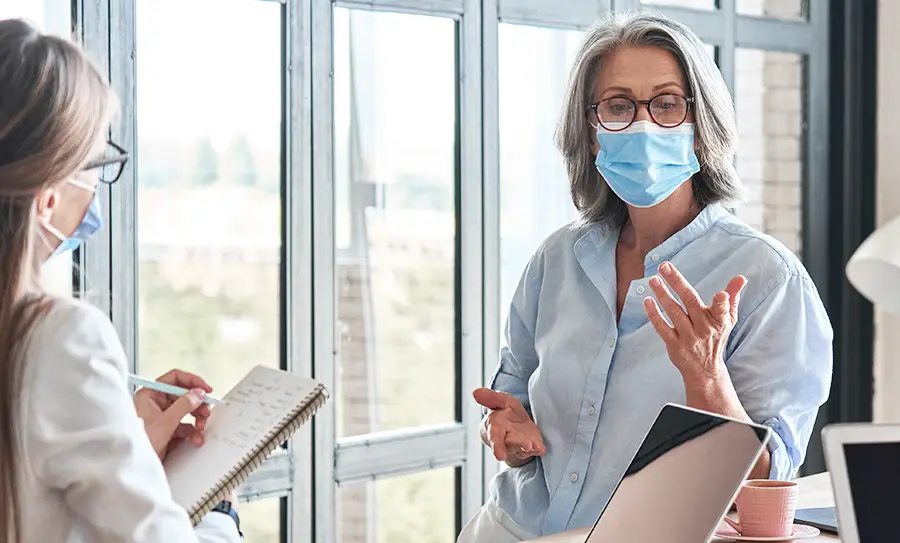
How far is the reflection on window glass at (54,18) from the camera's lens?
7.34 ft

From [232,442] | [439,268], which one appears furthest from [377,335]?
[232,442]

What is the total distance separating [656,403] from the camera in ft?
5.72

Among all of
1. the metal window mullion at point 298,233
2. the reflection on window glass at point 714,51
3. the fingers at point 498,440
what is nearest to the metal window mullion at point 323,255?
the metal window mullion at point 298,233

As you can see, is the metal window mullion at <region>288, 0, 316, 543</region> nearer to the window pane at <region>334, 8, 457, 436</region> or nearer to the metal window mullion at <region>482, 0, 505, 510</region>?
the window pane at <region>334, 8, 457, 436</region>

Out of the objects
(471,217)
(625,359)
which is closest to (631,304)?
(625,359)

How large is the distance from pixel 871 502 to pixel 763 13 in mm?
2776

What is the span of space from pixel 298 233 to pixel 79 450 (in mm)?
1542

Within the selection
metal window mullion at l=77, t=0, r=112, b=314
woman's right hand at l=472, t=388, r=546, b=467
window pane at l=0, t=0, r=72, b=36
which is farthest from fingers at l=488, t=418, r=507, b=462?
window pane at l=0, t=0, r=72, b=36

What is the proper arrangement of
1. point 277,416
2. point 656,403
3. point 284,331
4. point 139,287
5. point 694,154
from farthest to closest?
point 284,331, point 139,287, point 694,154, point 656,403, point 277,416

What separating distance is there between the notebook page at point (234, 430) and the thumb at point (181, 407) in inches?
1.4

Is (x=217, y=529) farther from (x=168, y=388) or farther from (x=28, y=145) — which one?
(x=28, y=145)

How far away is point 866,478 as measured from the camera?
1093mm

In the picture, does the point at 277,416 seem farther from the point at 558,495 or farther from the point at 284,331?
the point at 284,331

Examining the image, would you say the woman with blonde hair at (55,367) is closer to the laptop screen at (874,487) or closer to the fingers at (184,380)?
the fingers at (184,380)
